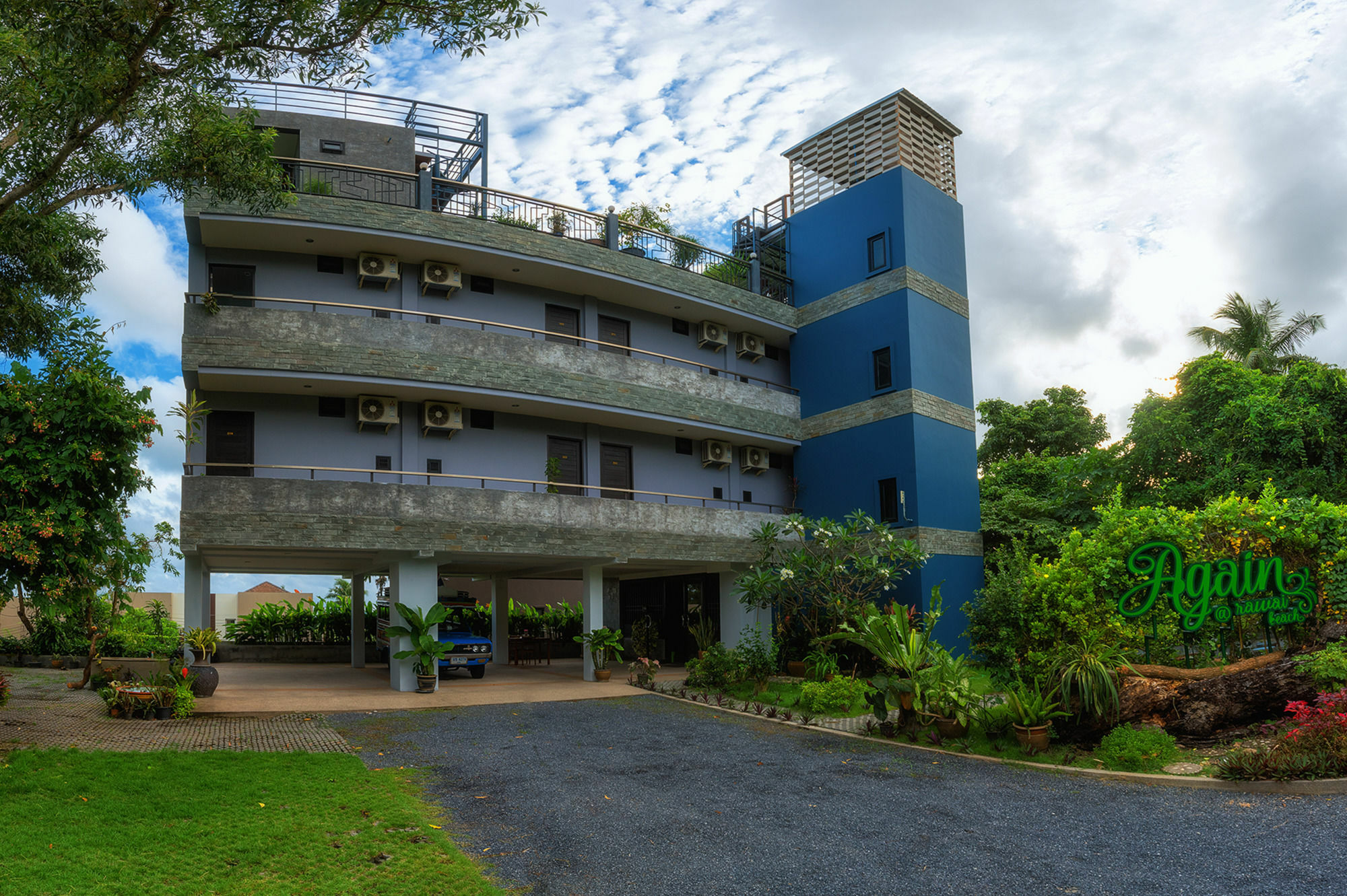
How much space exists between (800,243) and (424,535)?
1481 centimetres

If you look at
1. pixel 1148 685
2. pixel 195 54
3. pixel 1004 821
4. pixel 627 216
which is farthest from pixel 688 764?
pixel 627 216

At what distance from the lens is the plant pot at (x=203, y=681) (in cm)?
1573

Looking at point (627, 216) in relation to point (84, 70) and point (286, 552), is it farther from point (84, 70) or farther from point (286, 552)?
point (84, 70)

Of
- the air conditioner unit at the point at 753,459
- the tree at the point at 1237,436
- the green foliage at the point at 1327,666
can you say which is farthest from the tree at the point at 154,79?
the tree at the point at 1237,436

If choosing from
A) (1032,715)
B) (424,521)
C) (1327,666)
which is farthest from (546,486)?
(1327,666)

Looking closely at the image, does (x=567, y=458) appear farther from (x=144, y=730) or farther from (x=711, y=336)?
(x=144, y=730)

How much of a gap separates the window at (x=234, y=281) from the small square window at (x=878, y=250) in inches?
614

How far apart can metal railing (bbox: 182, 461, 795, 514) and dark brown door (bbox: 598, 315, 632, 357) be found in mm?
3729

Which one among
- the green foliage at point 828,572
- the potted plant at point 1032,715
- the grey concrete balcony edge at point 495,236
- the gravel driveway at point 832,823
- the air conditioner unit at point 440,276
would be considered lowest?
the gravel driveway at point 832,823

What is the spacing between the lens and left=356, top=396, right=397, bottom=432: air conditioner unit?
1988 cm

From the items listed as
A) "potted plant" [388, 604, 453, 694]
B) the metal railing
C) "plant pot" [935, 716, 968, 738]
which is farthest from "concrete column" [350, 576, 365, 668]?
"plant pot" [935, 716, 968, 738]

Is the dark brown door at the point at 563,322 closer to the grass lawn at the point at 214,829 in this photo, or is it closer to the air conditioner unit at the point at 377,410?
the air conditioner unit at the point at 377,410

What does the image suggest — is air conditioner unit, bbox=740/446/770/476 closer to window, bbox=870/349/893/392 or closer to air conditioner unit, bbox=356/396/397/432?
window, bbox=870/349/893/392

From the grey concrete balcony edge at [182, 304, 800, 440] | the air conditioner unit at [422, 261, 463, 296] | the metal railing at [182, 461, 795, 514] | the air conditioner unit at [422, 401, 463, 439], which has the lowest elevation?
the metal railing at [182, 461, 795, 514]
